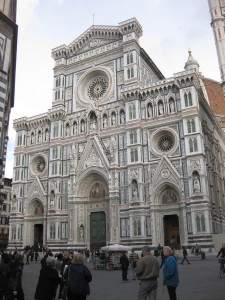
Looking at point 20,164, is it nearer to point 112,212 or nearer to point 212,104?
point 112,212

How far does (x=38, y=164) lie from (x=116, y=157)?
39.2 ft

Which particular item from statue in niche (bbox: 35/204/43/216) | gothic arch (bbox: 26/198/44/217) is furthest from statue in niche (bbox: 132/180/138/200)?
statue in niche (bbox: 35/204/43/216)

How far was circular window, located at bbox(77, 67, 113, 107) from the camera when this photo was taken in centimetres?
3844

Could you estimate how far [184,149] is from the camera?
3128 cm

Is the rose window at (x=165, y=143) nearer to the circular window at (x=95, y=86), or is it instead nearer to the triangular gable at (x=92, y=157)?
the triangular gable at (x=92, y=157)

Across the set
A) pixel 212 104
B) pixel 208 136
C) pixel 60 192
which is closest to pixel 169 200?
pixel 208 136

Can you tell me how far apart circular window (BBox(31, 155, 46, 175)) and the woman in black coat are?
34.5 metres

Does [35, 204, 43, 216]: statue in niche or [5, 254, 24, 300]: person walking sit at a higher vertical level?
[35, 204, 43, 216]: statue in niche

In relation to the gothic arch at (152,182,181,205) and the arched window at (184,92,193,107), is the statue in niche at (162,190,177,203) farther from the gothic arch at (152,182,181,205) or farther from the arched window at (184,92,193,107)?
the arched window at (184,92,193,107)

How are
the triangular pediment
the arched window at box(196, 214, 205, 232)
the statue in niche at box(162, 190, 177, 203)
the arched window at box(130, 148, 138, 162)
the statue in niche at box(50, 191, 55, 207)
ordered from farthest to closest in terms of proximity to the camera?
the triangular pediment
the statue in niche at box(50, 191, 55, 207)
the arched window at box(130, 148, 138, 162)
the statue in niche at box(162, 190, 177, 203)
the arched window at box(196, 214, 205, 232)

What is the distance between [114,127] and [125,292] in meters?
25.5

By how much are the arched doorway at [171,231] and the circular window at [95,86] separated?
50.9 feet

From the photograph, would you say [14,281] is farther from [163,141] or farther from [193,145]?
[163,141]

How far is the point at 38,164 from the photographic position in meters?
41.2
